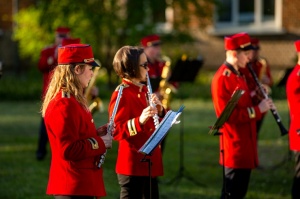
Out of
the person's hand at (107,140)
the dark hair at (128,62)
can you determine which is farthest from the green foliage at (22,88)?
the person's hand at (107,140)

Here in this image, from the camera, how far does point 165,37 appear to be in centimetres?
2389

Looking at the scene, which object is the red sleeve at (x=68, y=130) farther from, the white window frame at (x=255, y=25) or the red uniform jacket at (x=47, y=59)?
the white window frame at (x=255, y=25)

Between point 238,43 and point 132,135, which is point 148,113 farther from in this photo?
point 238,43

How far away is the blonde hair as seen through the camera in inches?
263

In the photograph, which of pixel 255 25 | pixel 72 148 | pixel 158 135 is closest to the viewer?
pixel 72 148

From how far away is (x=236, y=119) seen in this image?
29.5ft

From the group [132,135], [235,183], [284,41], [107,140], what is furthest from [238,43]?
[284,41]

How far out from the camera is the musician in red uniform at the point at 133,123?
7.76 m

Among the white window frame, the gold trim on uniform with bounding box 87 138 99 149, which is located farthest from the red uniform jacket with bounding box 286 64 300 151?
the white window frame

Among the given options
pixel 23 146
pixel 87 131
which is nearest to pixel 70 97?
pixel 87 131

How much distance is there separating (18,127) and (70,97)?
12416 millimetres

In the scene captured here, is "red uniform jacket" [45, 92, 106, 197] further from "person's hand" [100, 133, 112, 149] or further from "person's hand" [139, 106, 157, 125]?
"person's hand" [139, 106, 157, 125]

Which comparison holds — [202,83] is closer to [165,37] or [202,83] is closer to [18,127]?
[165,37]

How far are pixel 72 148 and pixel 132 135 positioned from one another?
49.8 inches
